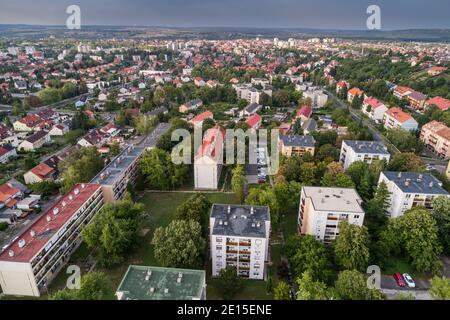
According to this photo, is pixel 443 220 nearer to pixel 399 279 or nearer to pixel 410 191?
pixel 410 191

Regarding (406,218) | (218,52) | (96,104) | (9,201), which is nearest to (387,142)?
(406,218)

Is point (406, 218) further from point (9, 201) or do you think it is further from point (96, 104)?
point (96, 104)

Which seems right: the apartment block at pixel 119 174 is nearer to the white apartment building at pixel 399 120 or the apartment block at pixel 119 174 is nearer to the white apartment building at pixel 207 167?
the white apartment building at pixel 207 167

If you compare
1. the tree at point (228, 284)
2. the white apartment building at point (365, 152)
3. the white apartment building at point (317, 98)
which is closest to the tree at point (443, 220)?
the white apartment building at point (365, 152)

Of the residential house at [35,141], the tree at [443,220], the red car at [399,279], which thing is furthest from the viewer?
the residential house at [35,141]

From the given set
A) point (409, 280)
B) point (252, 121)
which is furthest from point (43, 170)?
point (409, 280)

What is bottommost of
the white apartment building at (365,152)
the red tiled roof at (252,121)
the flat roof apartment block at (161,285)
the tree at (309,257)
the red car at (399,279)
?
the red car at (399,279)

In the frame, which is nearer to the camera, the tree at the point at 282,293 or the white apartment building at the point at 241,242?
the tree at the point at 282,293
